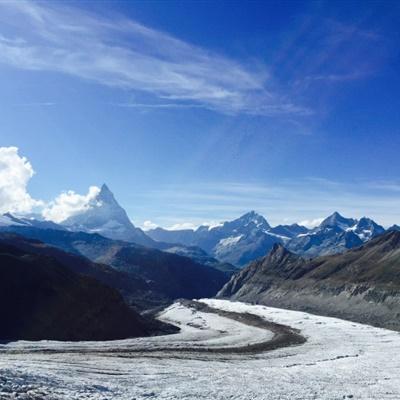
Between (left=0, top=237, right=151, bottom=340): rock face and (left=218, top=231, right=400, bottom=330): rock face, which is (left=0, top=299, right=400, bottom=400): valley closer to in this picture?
(left=0, top=237, right=151, bottom=340): rock face

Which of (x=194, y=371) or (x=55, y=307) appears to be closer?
(x=194, y=371)

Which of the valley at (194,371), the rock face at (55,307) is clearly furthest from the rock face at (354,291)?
the rock face at (55,307)

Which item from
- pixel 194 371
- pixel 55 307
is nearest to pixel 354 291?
pixel 55 307

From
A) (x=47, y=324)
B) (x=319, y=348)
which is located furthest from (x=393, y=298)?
(x=47, y=324)

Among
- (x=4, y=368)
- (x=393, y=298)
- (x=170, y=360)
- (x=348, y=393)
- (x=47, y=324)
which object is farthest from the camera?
(x=393, y=298)

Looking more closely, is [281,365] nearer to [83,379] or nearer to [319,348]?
[319,348]

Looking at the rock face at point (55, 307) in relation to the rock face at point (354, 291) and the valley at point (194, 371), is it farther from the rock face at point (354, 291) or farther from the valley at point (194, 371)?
the rock face at point (354, 291)

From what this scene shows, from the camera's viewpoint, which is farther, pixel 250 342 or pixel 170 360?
pixel 250 342

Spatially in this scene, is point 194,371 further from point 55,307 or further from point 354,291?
point 354,291
